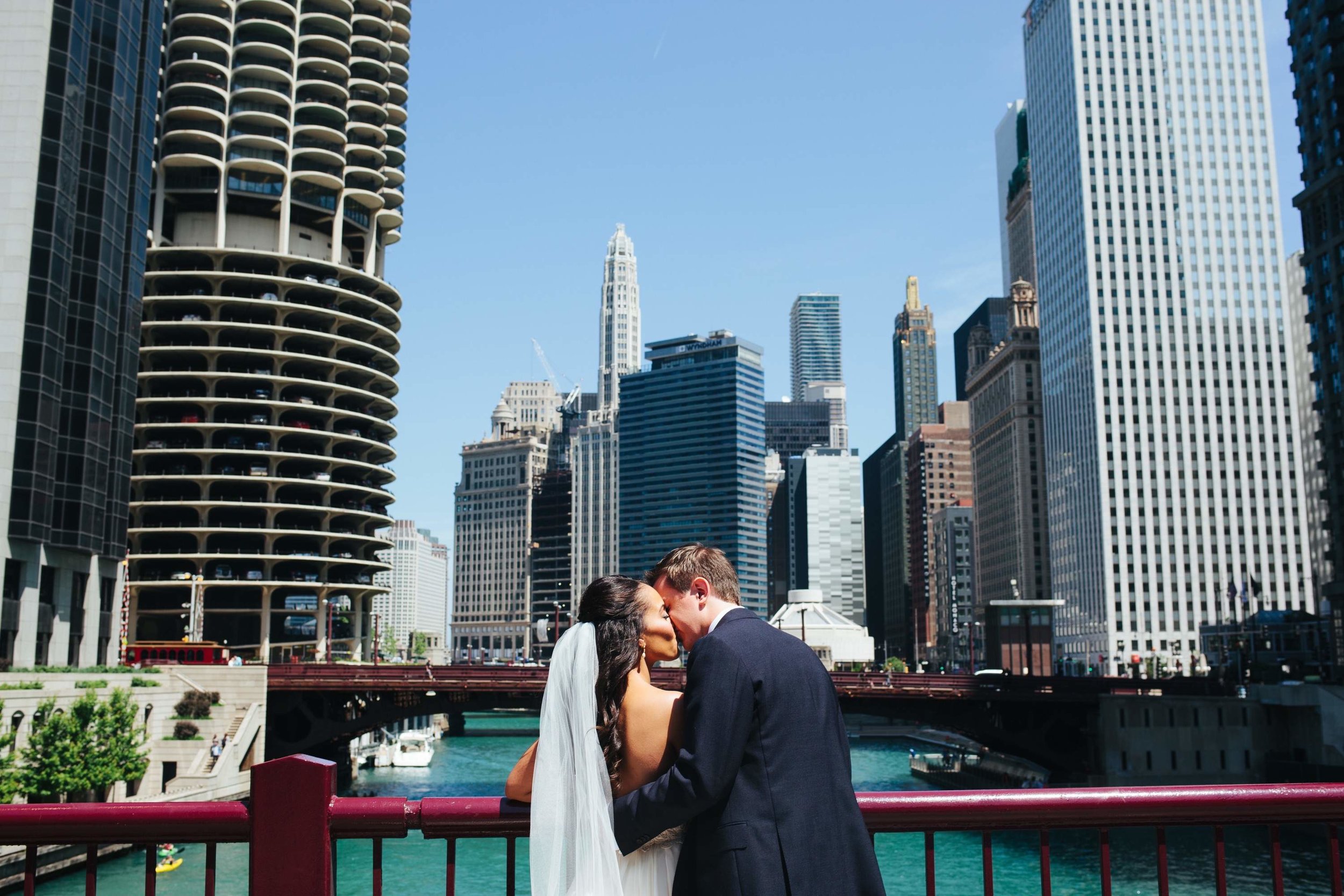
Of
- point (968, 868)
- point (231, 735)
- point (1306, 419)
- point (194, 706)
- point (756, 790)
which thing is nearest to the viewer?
point (756, 790)

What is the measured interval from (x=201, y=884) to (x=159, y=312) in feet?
233

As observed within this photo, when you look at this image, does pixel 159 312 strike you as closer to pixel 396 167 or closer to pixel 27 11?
pixel 396 167

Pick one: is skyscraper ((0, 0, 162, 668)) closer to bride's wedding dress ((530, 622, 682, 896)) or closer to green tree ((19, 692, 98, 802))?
green tree ((19, 692, 98, 802))

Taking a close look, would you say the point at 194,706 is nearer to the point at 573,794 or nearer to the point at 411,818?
the point at 411,818

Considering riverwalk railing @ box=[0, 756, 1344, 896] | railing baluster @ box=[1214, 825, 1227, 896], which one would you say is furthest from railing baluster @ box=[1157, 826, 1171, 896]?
railing baluster @ box=[1214, 825, 1227, 896]

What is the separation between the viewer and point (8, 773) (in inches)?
1746

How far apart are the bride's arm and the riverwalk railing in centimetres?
6

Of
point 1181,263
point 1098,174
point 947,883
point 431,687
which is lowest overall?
point 947,883

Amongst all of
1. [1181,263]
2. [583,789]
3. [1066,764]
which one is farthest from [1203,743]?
[1181,263]

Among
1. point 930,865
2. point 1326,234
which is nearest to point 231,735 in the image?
point 930,865

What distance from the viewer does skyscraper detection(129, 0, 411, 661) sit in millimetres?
102188

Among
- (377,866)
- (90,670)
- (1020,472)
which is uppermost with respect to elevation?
(1020,472)

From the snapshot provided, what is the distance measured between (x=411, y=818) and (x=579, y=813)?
1033 millimetres

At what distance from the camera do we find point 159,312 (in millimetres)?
104500
